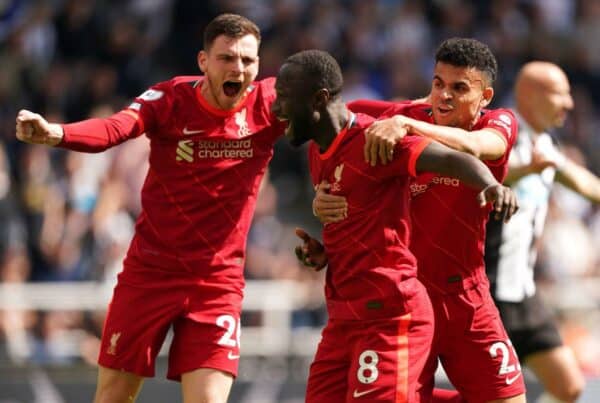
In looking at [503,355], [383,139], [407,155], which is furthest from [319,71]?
[503,355]

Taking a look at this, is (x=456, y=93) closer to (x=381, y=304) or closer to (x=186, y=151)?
(x=381, y=304)

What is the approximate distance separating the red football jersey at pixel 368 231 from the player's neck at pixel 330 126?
27mm

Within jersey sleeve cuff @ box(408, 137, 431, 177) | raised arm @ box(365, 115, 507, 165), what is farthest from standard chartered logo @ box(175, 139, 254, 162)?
jersey sleeve cuff @ box(408, 137, 431, 177)

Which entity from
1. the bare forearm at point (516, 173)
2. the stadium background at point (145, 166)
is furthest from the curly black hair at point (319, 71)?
the stadium background at point (145, 166)

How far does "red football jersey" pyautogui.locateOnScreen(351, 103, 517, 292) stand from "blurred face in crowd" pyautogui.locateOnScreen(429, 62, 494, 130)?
102 mm

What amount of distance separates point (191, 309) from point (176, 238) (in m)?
0.40

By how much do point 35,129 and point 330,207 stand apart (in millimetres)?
1518

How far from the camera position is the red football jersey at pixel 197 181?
775 cm

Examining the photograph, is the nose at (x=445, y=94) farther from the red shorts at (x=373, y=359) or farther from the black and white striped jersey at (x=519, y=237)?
the black and white striped jersey at (x=519, y=237)

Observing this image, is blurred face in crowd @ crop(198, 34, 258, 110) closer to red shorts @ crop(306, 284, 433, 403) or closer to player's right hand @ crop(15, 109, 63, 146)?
player's right hand @ crop(15, 109, 63, 146)

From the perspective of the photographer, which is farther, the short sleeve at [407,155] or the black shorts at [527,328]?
the black shorts at [527,328]

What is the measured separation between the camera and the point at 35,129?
Result: 6.87 metres

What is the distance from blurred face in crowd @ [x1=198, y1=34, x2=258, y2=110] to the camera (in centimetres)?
776

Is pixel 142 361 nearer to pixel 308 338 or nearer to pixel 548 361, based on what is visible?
pixel 548 361
